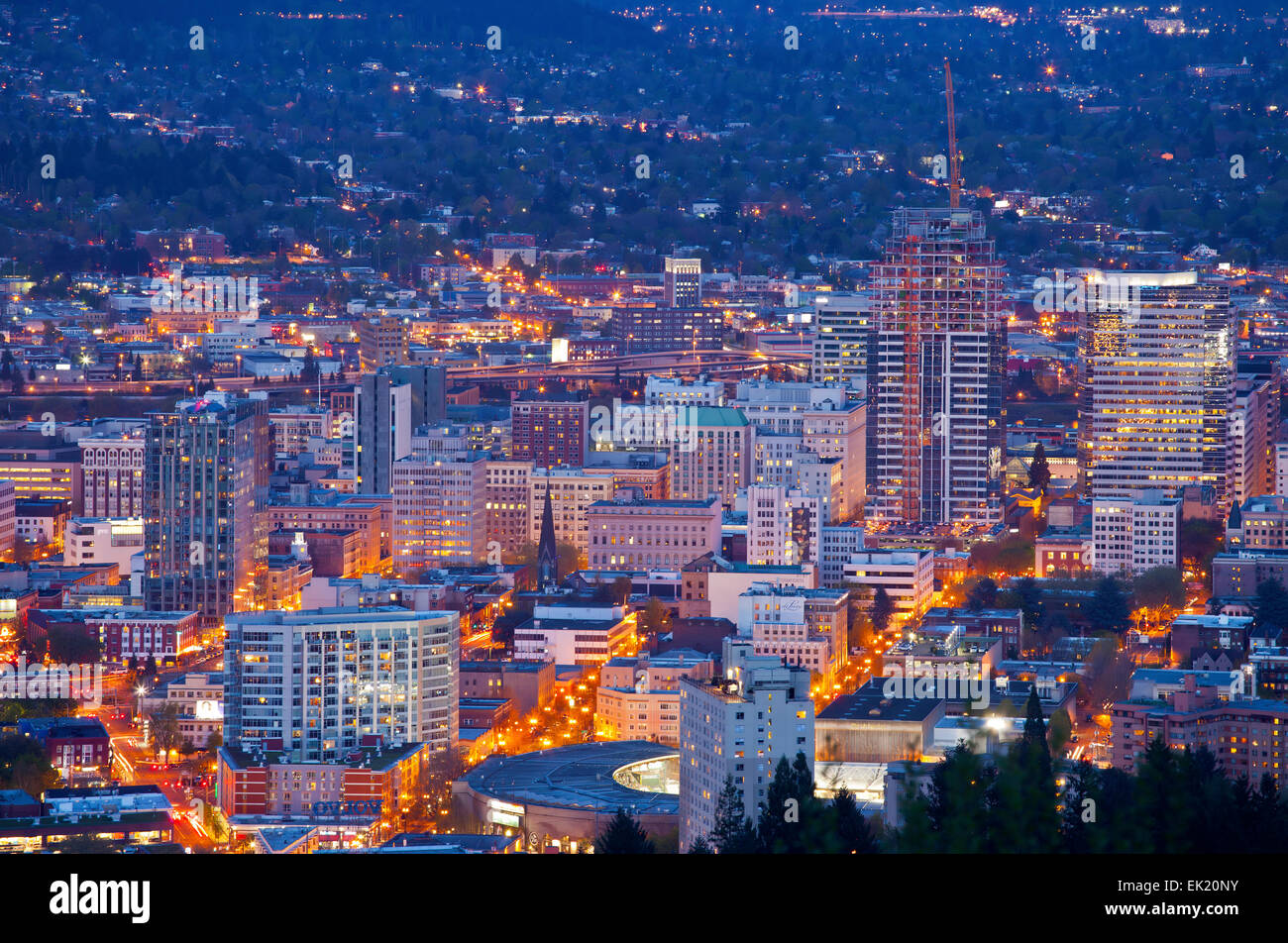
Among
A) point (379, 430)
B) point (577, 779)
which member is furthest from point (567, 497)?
point (577, 779)

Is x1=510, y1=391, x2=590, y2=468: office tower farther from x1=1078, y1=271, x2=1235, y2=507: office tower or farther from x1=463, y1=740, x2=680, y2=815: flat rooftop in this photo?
x1=463, y1=740, x2=680, y2=815: flat rooftop

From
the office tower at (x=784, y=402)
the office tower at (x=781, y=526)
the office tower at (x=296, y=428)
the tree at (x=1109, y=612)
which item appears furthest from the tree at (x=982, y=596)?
the office tower at (x=296, y=428)

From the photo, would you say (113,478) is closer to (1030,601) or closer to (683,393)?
(683,393)

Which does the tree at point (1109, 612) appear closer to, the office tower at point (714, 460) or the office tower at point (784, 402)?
the office tower at point (714, 460)

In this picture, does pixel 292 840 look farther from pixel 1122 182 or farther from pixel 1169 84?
pixel 1169 84

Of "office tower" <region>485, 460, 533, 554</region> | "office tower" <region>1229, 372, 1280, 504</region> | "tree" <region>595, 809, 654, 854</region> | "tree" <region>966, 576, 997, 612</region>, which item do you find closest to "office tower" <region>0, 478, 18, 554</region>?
"office tower" <region>485, 460, 533, 554</region>

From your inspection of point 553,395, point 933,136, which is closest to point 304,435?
point 553,395

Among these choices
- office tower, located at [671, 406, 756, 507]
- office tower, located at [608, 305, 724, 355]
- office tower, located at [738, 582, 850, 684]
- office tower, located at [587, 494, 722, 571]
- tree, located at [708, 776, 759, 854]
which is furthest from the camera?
office tower, located at [608, 305, 724, 355]
